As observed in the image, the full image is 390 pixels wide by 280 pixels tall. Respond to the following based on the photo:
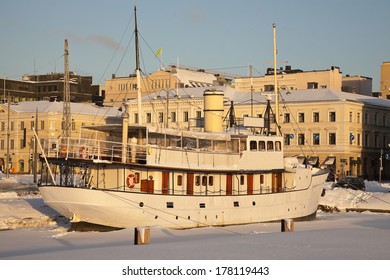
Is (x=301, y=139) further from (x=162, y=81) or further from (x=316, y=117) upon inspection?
(x=162, y=81)

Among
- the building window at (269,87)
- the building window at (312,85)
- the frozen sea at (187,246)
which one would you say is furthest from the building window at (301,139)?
the frozen sea at (187,246)

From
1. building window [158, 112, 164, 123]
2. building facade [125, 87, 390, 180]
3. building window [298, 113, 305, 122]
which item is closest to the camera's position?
building facade [125, 87, 390, 180]

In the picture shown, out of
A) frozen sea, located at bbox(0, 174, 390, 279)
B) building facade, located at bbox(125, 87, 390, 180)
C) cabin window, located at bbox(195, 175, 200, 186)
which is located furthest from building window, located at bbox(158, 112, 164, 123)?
cabin window, located at bbox(195, 175, 200, 186)

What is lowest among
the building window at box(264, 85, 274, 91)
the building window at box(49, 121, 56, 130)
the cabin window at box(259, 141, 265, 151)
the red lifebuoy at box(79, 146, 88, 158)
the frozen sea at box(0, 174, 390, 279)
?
the frozen sea at box(0, 174, 390, 279)

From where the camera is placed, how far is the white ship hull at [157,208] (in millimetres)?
38375

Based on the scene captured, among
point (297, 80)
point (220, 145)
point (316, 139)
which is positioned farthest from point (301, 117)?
point (220, 145)

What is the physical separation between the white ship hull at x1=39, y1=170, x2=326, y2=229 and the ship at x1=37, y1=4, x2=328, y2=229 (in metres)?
0.05

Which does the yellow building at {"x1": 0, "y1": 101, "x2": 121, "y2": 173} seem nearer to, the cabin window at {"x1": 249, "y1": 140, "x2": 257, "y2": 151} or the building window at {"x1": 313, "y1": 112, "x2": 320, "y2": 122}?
the building window at {"x1": 313, "y1": 112, "x2": 320, "y2": 122}

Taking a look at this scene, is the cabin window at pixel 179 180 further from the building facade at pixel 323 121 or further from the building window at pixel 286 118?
the building window at pixel 286 118

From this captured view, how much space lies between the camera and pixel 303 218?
48.2 metres

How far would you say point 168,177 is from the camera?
40812mm

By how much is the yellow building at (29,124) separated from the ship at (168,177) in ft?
218

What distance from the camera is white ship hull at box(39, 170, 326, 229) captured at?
126 feet
